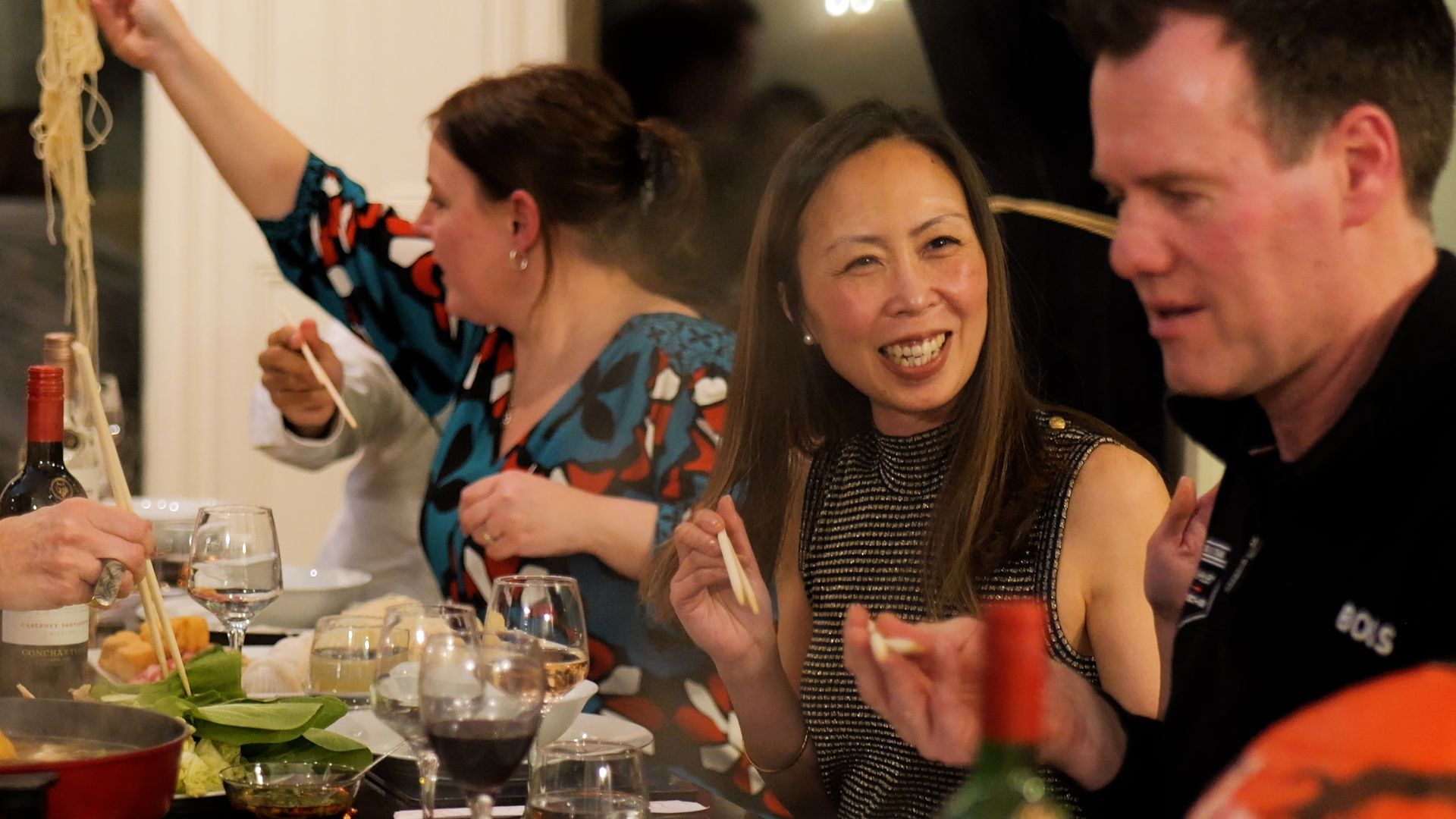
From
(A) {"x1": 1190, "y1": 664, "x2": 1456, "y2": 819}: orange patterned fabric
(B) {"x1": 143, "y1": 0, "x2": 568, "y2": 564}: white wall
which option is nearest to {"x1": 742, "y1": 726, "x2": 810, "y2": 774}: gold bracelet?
(A) {"x1": 1190, "y1": 664, "x2": 1456, "y2": 819}: orange patterned fabric

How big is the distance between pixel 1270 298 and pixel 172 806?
39.4 inches

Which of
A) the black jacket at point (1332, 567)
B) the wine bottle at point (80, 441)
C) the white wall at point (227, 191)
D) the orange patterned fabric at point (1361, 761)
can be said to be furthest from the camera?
the white wall at point (227, 191)

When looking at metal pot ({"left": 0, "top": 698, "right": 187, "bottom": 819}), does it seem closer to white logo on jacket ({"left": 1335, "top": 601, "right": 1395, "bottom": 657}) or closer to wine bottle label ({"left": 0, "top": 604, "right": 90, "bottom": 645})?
wine bottle label ({"left": 0, "top": 604, "right": 90, "bottom": 645})

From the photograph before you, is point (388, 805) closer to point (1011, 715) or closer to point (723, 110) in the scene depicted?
point (1011, 715)

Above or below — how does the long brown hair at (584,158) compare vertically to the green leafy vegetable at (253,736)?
above

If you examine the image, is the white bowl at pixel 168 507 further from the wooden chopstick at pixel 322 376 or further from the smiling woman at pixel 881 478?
the smiling woman at pixel 881 478

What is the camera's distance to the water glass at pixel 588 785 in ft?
3.59

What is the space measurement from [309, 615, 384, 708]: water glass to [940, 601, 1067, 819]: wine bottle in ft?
3.10

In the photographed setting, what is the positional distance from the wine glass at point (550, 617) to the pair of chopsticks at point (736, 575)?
174mm

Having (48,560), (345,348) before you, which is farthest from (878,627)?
(345,348)

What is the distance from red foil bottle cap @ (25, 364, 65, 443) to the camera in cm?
153

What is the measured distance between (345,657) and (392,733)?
129 millimetres

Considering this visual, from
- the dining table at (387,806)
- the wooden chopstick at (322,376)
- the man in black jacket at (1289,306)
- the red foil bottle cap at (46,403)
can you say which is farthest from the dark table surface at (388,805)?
the wooden chopstick at (322,376)

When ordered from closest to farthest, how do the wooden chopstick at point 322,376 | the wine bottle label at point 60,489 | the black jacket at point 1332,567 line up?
the black jacket at point 1332,567
the wine bottle label at point 60,489
the wooden chopstick at point 322,376
